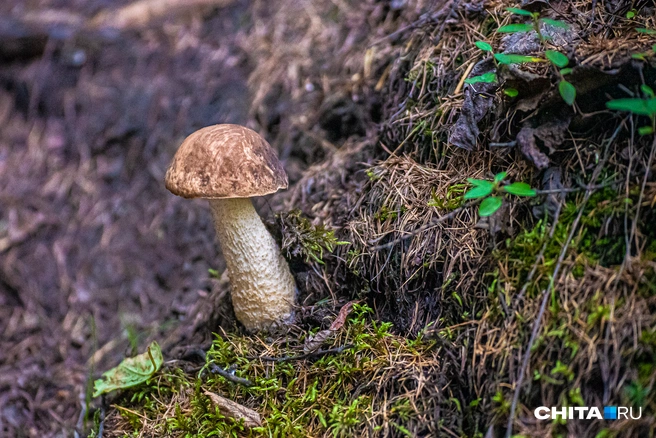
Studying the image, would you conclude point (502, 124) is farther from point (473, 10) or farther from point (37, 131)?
point (37, 131)

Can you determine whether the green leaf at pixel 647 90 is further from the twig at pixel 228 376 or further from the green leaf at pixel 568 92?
the twig at pixel 228 376

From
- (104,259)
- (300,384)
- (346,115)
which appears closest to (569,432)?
(300,384)

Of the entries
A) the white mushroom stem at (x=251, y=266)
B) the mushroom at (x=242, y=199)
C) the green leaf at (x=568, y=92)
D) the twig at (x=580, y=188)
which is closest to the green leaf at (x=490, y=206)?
the twig at (x=580, y=188)

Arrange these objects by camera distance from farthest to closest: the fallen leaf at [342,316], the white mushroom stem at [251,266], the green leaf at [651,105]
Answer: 1. the white mushroom stem at [251,266]
2. the fallen leaf at [342,316]
3. the green leaf at [651,105]

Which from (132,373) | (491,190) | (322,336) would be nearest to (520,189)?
(491,190)

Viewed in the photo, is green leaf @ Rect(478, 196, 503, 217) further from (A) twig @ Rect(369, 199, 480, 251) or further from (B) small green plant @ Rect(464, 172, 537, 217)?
(A) twig @ Rect(369, 199, 480, 251)

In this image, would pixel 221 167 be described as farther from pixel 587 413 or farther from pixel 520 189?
pixel 587 413

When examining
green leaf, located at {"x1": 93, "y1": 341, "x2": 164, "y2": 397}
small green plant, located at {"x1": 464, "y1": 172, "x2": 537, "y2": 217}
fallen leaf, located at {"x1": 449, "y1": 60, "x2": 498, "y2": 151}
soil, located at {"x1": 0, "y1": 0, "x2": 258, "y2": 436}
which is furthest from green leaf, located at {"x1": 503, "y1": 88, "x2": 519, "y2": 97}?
green leaf, located at {"x1": 93, "y1": 341, "x2": 164, "y2": 397}
